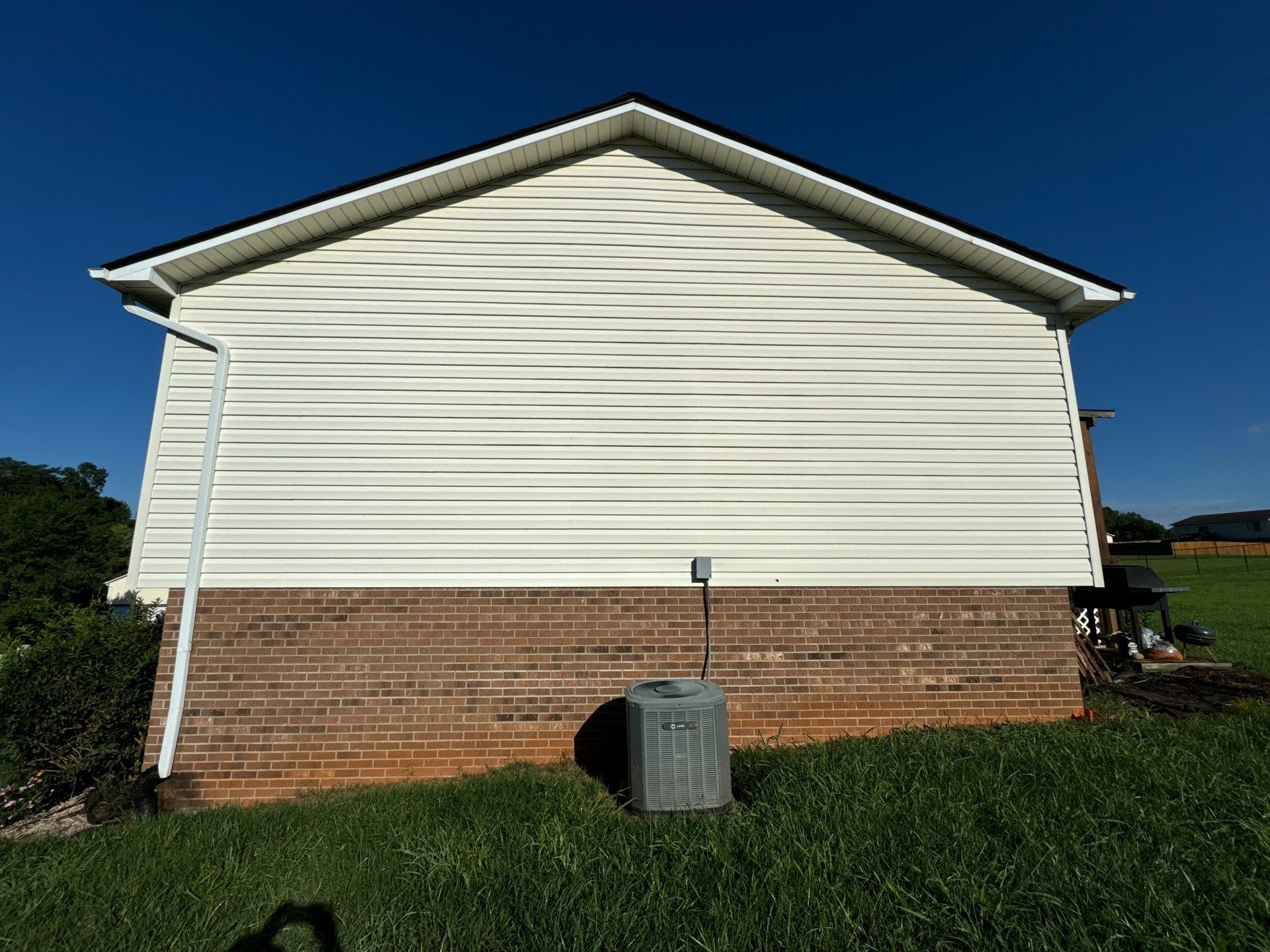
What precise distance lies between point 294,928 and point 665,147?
752cm

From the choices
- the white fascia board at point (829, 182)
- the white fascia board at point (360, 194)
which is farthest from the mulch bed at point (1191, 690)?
the white fascia board at point (360, 194)

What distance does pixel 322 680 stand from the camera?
5.67 m

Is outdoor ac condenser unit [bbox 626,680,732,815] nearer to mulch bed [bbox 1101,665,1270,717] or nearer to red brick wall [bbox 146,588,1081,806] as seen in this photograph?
red brick wall [bbox 146,588,1081,806]

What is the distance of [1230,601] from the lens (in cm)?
2150

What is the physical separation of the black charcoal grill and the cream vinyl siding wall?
3.25 m

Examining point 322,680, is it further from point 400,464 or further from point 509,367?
point 509,367

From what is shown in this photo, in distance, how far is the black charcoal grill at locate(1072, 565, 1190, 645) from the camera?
8.45 metres

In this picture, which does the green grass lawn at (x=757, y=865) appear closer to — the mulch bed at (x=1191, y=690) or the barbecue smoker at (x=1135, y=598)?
the mulch bed at (x=1191, y=690)

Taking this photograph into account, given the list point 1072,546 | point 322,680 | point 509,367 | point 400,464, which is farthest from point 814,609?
point 322,680

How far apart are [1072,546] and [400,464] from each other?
7.04m

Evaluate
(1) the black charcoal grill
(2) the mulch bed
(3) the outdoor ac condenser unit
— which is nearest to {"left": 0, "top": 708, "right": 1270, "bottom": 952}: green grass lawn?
(3) the outdoor ac condenser unit

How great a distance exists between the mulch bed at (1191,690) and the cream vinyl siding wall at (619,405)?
1.93 metres

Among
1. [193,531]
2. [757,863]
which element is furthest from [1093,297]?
[193,531]

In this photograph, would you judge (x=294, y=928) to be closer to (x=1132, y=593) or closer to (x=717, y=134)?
(x=717, y=134)
